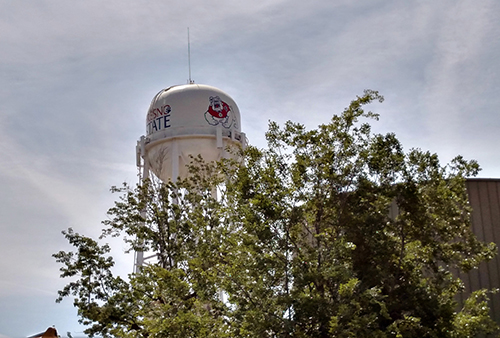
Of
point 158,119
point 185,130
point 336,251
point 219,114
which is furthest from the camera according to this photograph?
point 219,114

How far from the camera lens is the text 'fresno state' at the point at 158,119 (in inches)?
1112

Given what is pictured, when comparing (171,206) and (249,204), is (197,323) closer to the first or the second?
(249,204)

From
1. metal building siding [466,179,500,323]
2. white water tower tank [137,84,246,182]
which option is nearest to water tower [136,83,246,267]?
white water tower tank [137,84,246,182]

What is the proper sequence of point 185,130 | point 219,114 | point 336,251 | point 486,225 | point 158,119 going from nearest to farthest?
point 336,251 → point 486,225 → point 185,130 → point 158,119 → point 219,114

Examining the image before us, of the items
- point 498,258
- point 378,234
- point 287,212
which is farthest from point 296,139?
point 498,258

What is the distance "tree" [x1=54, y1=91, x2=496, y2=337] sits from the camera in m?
12.2

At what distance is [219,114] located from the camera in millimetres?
28750

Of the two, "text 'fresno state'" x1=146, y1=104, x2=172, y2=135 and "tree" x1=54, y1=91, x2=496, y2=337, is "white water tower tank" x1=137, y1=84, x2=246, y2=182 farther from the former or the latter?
"tree" x1=54, y1=91, x2=496, y2=337

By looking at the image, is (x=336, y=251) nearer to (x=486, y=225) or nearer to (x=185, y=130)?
(x=486, y=225)

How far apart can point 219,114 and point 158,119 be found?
2788 millimetres

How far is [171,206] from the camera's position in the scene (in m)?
20.4

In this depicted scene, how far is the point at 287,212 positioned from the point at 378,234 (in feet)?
6.62

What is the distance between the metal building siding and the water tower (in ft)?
35.6

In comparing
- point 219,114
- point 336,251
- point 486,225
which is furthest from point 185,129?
point 336,251
